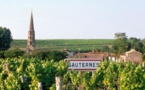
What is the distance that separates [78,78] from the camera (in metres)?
22.6

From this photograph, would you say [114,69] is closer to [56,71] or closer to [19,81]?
[56,71]


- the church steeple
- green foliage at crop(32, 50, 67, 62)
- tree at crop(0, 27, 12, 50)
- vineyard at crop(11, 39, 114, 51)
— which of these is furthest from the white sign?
vineyard at crop(11, 39, 114, 51)

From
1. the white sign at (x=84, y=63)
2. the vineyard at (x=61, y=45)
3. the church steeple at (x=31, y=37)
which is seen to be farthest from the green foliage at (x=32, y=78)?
the vineyard at (x=61, y=45)

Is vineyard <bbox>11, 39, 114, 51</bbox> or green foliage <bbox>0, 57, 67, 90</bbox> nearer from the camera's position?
green foliage <bbox>0, 57, 67, 90</bbox>

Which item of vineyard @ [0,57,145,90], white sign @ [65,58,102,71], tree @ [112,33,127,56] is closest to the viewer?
white sign @ [65,58,102,71]

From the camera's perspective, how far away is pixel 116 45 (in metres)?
81.9

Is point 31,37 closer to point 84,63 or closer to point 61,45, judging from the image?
point 61,45

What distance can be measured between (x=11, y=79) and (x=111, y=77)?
5.49 metres

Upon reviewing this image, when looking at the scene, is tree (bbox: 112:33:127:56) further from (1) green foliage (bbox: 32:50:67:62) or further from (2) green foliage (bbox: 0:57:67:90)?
(2) green foliage (bbox: 0:57:67:90)

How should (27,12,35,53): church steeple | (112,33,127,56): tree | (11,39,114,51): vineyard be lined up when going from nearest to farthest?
(112,33,127,56): tree, (27,12,35,53): church steeple, (11,39,114,51): vineyard

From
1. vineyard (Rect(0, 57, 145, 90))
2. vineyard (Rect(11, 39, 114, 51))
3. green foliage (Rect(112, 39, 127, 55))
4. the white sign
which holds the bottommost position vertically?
vineyard (Rect(11, 39, 114, 51))

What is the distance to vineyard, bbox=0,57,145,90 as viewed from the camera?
67.4 feet

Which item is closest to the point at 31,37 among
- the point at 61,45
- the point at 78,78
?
the point at 61,45

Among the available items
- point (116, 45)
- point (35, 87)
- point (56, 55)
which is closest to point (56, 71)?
point (35, 87)
